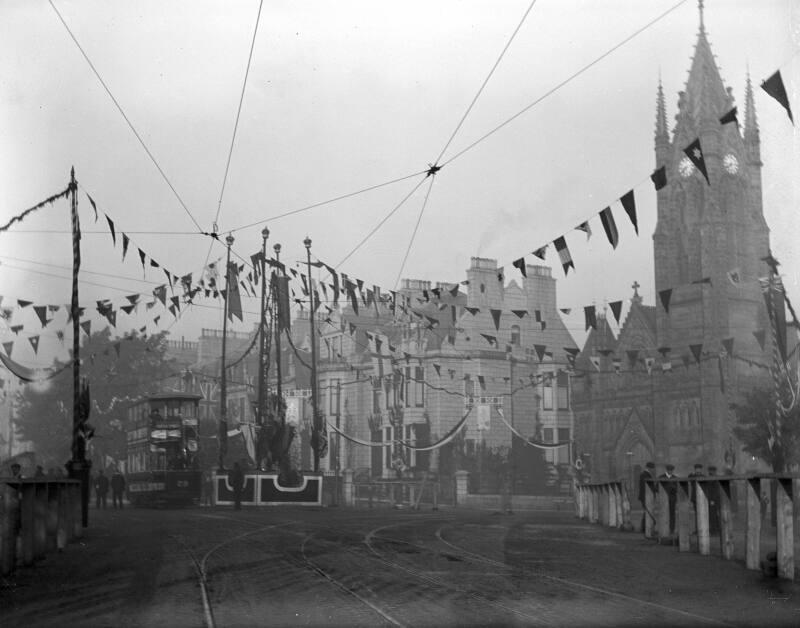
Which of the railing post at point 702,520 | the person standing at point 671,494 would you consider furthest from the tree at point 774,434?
the railing post at point 702,520

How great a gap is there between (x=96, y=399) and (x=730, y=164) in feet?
154

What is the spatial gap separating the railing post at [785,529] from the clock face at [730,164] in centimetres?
6472

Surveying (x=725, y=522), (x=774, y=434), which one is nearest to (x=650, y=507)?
(x=725, y=522)

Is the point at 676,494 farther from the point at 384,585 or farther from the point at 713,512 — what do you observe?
the point at 384,585

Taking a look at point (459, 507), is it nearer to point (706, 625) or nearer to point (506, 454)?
point (506, 454)

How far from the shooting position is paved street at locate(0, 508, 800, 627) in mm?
9836

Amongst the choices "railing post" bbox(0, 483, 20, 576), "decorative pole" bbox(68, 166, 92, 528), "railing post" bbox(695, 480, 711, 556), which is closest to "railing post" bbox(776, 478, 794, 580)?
"railing post" bbox(695, 480, 711, 556)

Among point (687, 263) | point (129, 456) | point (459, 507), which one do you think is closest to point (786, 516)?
point (459, 507)

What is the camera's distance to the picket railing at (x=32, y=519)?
45.8 feet

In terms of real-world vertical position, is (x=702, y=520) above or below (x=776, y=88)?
below

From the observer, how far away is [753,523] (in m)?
15.0

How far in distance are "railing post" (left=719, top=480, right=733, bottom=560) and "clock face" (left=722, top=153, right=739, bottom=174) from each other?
202 ft

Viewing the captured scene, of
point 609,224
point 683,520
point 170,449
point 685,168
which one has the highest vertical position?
point 685,168

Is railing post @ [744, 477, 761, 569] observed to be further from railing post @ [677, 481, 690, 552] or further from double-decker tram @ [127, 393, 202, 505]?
double-decker tram @ [127, 393, 202, 505]
